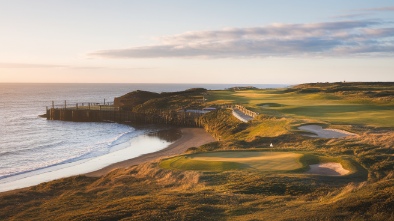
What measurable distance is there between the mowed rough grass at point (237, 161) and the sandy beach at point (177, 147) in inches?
377

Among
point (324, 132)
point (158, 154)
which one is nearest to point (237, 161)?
point (324, 132)

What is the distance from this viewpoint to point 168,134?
59.3 m

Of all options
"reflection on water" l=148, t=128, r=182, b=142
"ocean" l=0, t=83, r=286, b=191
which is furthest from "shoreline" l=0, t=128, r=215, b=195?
"reflection on water" l=148, t=128, r=182, b=142

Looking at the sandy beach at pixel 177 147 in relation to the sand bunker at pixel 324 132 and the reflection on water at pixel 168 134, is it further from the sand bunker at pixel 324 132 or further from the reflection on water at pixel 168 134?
the sand bunker at pixel 324 132

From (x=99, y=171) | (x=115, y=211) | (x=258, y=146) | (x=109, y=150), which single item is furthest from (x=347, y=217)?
(x=109, y=150)

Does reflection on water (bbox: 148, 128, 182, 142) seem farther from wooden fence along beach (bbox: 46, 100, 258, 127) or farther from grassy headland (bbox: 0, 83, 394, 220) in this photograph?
grassy headland (bbox: 0, 83, 394, 220)

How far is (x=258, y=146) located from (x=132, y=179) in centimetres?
990

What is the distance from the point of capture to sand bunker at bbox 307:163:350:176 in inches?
774

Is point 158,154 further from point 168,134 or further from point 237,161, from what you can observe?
point 168,134

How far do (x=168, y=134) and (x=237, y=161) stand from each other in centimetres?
3718

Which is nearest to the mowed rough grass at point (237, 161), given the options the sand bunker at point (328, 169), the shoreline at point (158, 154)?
the sand bunker at point (328, 169)

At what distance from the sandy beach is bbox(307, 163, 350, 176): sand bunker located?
53.1ft

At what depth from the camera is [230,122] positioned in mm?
50219

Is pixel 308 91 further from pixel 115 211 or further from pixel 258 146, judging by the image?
pixel 115 211
